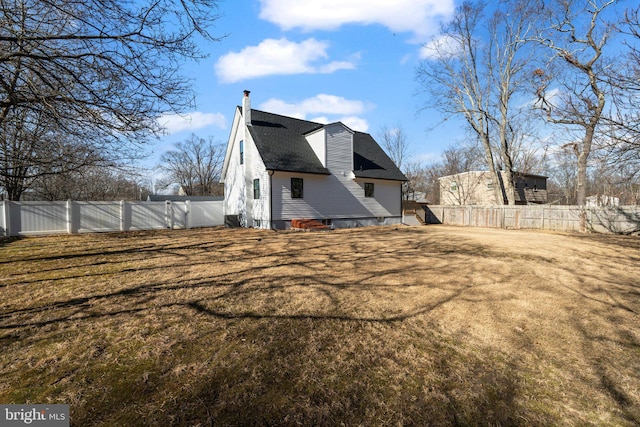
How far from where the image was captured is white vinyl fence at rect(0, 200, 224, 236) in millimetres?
11703

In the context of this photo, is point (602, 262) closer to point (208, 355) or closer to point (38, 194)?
point (208, 355)

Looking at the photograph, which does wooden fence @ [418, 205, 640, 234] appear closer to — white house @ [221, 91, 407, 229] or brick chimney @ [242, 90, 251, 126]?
white house @ [221, 91, 407, 229]

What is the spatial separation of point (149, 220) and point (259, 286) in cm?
1329

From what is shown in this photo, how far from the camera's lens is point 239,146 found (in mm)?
17578

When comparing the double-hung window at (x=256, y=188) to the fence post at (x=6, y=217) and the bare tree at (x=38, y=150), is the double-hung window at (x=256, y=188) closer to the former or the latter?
the bare tree at (x=38, y=150)

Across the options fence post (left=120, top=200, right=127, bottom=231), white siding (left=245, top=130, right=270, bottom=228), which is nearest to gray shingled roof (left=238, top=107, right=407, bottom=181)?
white siding (left=245, top=130, right=270, bottom=228)

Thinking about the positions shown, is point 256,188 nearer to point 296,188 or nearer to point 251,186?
point 251,186

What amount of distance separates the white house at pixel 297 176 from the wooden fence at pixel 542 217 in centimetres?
623

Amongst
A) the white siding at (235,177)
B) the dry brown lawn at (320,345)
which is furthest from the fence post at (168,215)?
the dry brown lawn at (320,345)

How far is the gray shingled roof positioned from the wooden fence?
19.6ft

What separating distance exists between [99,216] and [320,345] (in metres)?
15.2

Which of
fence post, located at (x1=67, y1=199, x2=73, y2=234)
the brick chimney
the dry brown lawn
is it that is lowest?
the dry brown lawn

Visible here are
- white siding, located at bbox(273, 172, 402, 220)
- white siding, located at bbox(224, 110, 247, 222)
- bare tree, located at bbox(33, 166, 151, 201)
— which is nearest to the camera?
bare tree, located at bbox(33, 166, 151, 201)

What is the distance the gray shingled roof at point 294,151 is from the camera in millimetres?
15470
